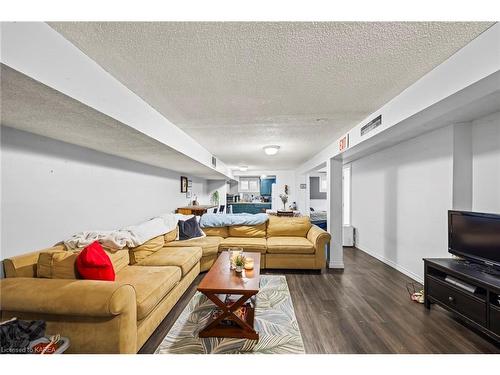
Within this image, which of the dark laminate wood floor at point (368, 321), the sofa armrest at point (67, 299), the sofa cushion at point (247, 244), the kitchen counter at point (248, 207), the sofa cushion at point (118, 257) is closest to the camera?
the sofa armrest at point (67, 299)

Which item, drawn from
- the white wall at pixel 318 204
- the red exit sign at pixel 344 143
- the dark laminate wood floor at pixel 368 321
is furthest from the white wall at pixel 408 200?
the white wall at pixel 318 204

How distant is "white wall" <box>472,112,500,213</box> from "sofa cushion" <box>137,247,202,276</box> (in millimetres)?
3597

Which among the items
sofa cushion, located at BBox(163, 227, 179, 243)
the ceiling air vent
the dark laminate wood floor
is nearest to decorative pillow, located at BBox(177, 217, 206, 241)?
sofa cushion, located at BBox(163, 227, 179, 243)

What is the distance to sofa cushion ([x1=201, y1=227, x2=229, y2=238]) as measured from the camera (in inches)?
175

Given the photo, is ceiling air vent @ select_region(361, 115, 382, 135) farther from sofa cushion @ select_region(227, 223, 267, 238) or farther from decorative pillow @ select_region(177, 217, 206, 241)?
decorative pillow @ select_region(177, 217, 206, 241)

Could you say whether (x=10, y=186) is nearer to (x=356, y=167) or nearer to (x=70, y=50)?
(x=70, y=50)

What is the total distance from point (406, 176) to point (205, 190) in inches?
259

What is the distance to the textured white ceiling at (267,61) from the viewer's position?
131 centimetres

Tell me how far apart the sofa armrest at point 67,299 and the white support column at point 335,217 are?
3.44 meters

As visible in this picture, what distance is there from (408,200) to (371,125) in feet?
5.57

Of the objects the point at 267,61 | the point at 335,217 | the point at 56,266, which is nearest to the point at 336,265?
the point at 335,217

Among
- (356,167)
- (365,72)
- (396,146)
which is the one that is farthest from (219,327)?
(356,167)

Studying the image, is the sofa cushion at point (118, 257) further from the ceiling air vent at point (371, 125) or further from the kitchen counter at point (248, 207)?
the kitchen counter at point (248, 207)

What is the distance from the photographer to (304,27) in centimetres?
129
